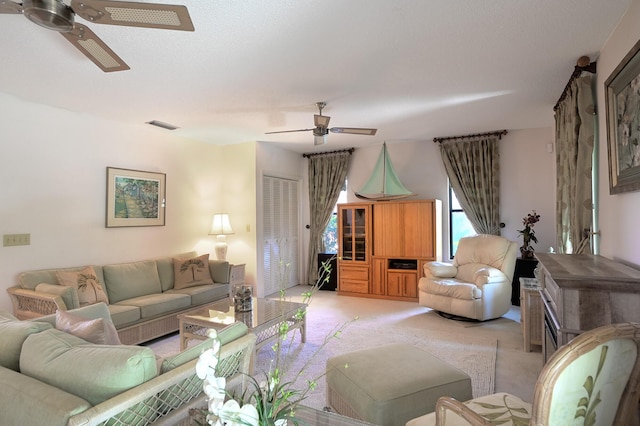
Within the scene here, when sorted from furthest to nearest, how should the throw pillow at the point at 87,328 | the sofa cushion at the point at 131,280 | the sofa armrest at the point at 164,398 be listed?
1. the sofa cushion at the point at 131,280
2. the throw pillow at the point at 87,328
3. the sofa armrest at the point at 164,398

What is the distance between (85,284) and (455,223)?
505 cm

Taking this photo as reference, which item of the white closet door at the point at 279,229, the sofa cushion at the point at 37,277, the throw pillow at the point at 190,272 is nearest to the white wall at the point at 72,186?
the sofa cushion at the point at 37,277

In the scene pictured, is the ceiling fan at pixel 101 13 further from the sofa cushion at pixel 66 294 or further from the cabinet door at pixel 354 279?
the cabinet door at pixel 354 279

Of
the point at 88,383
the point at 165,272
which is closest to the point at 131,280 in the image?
the point at 165,272

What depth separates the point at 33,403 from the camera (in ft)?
3.67

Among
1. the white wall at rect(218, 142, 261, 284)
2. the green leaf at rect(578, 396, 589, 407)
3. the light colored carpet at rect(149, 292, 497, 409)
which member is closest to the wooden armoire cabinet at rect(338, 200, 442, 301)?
the light colored carpet at rect(149, 292, 497, 409)

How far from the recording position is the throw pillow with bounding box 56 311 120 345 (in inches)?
61.6

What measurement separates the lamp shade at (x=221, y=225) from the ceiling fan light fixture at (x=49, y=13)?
12.3 ft

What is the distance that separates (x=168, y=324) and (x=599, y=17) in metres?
4.41

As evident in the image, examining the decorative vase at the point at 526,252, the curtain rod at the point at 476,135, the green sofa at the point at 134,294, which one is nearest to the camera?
the green sofa at the point at 134,294

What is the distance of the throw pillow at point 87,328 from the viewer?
61.6 inches

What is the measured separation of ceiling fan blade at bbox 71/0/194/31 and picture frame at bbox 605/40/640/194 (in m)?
2.26

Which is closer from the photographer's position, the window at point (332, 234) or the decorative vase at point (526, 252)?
the decorative vase at point (526, 252)

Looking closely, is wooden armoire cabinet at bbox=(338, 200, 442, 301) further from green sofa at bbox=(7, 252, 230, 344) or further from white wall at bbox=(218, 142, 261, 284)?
green sofa at bbox=(7, 252, 230, 344)
